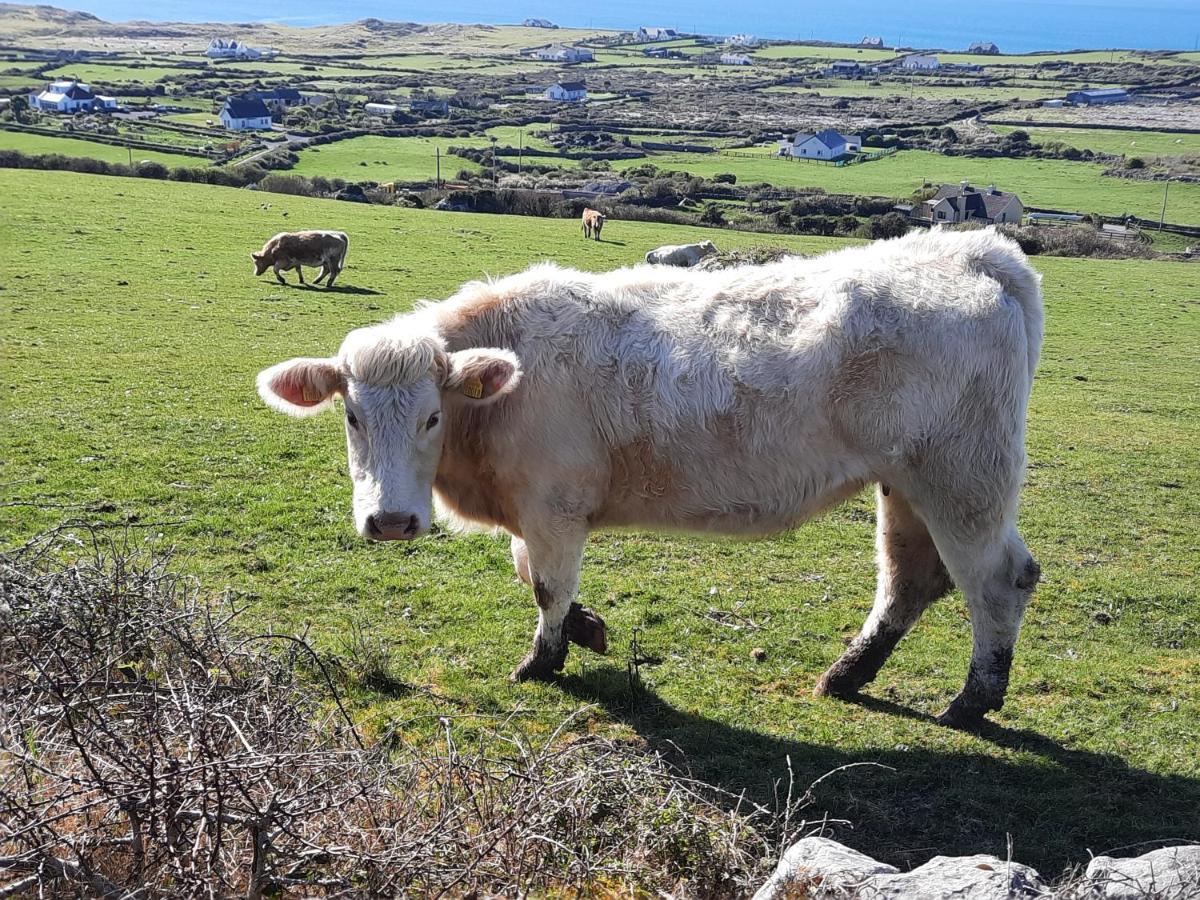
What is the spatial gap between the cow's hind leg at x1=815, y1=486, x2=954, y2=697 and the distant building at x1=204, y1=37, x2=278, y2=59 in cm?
18686

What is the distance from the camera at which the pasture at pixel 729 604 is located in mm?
6699

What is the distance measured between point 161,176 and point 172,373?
39903 millimetres

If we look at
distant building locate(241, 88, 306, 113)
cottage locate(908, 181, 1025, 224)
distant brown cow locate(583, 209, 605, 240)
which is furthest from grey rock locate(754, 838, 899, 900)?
distant building locate(241, 88, 306, 113)

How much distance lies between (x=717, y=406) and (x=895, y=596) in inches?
88.6

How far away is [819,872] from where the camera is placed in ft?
14.2

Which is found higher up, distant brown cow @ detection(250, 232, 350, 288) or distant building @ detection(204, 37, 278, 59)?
distant building @ detection(204, 37, 278, 59)

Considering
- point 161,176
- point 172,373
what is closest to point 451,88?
point 161,176

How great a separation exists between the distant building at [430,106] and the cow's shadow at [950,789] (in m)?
129

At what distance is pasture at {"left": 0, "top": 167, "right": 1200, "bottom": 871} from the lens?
670 centimetres

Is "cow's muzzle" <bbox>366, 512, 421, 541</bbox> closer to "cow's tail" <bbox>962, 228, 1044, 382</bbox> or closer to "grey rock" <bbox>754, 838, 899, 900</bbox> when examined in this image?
"grey rock" <bbox>754, 838, 899, 900</bbox>

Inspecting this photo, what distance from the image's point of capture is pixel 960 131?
430 ft

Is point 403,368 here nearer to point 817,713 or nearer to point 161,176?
point 817,713

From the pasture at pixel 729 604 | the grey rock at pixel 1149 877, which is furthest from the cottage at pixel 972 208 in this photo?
the grey rock at pixel 1149 877

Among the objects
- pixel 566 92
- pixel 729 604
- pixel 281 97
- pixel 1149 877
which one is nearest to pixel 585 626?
pixel 729 604
